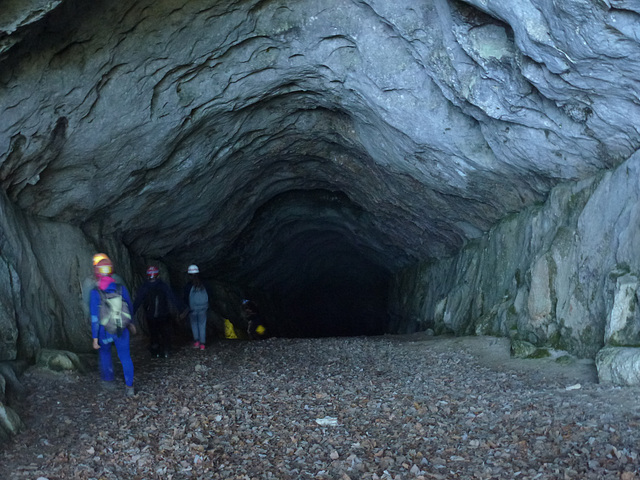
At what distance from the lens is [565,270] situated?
7438 mm

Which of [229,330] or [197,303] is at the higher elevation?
[197,303]

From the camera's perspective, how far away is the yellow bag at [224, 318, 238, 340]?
14.6 m

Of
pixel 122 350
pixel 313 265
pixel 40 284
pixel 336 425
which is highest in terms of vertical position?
pixel 313 265

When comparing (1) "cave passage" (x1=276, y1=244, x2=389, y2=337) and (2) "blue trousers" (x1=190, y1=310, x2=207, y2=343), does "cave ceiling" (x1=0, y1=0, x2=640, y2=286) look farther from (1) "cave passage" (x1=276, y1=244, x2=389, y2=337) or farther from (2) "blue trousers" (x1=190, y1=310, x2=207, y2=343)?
(1) "cave passage" (x1=276, y1=244, x2=389, y2=337)

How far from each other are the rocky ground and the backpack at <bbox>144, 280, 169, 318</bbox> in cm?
113

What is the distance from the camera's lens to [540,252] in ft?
26.6

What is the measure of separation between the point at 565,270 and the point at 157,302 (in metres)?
5.97

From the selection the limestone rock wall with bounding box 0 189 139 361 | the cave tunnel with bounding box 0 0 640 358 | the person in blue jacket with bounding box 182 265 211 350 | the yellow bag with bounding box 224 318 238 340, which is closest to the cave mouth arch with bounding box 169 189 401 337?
the yellow bag with bounding box 224 318 238 340

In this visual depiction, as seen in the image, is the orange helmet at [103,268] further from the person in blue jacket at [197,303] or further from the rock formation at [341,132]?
the person in blue jacket at [197,303]

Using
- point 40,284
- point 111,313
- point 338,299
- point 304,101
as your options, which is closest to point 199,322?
point 40,284

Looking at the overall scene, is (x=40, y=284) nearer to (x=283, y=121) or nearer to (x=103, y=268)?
(x=103, y=268)

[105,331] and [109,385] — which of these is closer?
[105,331]

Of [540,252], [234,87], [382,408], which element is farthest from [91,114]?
[540,252]

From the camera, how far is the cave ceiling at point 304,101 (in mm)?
5910
